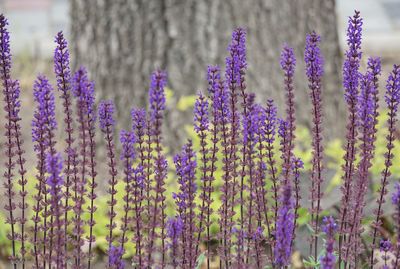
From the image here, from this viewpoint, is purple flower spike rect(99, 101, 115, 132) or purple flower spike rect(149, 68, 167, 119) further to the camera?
purple flower spike rect(99, 101, 115, 132)

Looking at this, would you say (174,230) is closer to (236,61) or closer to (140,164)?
(140,164)

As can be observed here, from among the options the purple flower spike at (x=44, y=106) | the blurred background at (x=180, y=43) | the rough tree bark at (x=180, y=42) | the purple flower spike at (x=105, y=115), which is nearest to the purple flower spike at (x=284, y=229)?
the purple flower spike at (x=105, y=115)

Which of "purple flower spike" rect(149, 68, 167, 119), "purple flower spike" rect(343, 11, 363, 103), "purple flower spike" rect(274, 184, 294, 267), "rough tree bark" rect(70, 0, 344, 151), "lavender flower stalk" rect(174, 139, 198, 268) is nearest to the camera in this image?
"purple flower spike" rect(274, 184, 294, 267)

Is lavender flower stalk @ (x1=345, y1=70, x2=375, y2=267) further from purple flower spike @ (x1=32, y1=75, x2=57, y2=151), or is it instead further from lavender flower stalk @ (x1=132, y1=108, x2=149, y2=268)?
purple flower spike @ (x1=32, y1=75, x2=57, y2=151)

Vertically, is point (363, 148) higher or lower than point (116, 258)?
higher

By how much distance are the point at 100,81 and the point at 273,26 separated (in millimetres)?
1601

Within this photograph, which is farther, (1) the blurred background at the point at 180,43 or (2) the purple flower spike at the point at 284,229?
(1) the blurred background at the point at 180,43

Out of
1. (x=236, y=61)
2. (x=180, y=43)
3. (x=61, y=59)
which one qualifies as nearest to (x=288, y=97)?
(x=236, y=61)

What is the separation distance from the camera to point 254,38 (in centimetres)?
586

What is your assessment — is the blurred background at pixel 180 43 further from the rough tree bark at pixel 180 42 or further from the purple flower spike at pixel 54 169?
the purple flower spike at pixel 54 169

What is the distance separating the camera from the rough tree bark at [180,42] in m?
5.81

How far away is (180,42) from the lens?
230 inches

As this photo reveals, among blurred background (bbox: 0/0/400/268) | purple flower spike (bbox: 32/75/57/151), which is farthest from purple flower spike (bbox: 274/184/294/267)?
blurred background (bbox: 0/0/400/268)

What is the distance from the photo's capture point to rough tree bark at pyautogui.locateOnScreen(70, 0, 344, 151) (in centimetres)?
581
